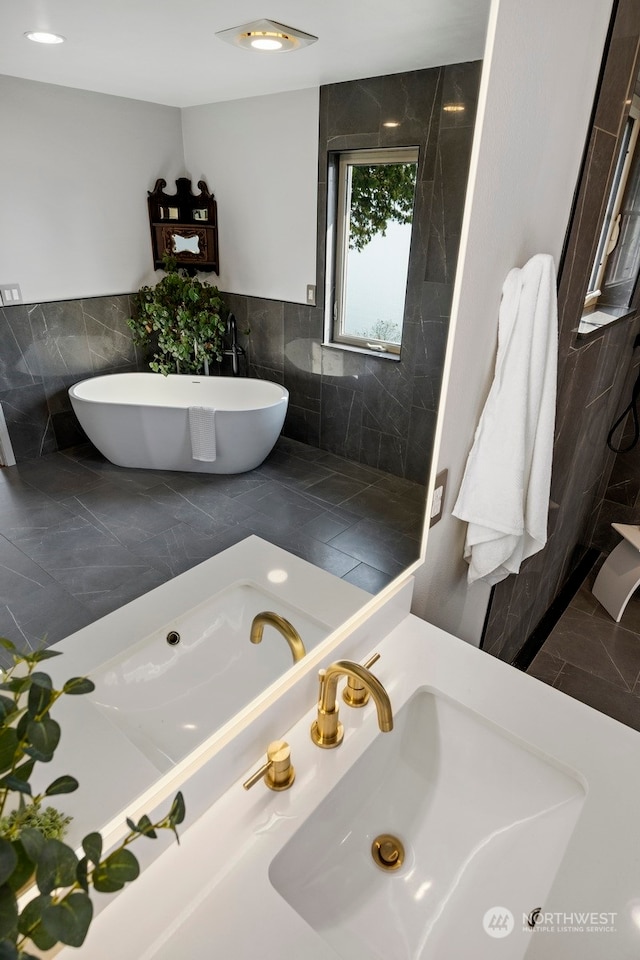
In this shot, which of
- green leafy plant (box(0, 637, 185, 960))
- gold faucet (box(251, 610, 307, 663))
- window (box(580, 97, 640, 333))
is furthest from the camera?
window (box(580, 97, 640, 333))

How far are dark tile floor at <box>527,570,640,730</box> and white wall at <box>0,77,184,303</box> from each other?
93.2 inches

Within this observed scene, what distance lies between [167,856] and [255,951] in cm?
17

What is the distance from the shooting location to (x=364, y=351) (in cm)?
103

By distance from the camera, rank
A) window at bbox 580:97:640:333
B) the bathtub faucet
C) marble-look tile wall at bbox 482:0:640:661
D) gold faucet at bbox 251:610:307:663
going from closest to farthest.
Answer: the bathtub faucet → gold faucet at bbox 251:610:307:663 → marble-look tile wall at bbox 482:0:640:661 → window at bbox 580:97:640:333

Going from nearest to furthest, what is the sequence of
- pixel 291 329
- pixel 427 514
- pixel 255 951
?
pixel 255 951, pixel 291 329, pixel 427 514

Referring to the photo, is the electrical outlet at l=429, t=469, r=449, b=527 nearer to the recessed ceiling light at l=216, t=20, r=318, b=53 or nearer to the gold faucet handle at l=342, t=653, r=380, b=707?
the gold faucet handle at l=342, t=653, r=380, b=707

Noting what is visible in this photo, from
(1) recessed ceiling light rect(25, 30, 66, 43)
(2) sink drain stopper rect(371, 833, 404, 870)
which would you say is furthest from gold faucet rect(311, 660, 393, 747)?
(1) recessed ceiling light rect(25, 30, 66, 43)

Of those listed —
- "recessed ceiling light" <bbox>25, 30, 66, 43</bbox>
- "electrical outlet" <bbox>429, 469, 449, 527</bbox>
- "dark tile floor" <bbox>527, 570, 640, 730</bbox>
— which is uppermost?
"recessed ceiling light" <bbox>25, 30, 66, 43</bbox>

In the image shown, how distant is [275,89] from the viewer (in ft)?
2.50

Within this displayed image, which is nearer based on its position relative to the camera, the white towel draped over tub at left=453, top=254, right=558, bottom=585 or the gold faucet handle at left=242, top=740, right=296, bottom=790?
the gold faucet handle at left=242, top=740, right=296, bottom=790

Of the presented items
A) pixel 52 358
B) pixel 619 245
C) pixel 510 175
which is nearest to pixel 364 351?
pixel 510 175

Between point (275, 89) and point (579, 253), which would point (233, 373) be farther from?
point (579, 253)

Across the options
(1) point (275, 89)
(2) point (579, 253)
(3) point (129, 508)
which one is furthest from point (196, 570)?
(2) point (579, 253)

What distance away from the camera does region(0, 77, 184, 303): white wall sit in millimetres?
577
